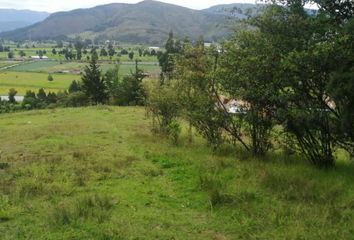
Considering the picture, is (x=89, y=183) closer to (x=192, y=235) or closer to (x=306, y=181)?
(x=192, y=235)

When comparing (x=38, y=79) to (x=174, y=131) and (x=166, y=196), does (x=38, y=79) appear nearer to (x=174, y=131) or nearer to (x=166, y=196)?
(x=174, y=131)

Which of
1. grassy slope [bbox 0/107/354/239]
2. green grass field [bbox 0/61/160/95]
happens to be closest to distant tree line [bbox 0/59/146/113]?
green grass field [bbox 0/61/160/95]

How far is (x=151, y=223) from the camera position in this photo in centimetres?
808

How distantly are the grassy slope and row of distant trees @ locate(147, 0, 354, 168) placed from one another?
33.9 inches

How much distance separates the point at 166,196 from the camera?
989 cm

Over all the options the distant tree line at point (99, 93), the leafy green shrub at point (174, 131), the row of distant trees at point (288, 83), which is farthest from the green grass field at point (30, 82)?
the row of distant trees at point (288, 83)

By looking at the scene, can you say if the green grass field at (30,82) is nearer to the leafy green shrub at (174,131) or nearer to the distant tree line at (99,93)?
the distant tree line at (99,93)

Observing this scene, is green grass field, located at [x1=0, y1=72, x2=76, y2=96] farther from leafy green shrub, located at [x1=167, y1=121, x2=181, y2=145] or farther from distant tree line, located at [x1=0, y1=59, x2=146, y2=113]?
leafy green shrub, located at [x1=167, y1=121, x2=181, y2=145]

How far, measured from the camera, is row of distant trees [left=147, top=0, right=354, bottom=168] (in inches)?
401

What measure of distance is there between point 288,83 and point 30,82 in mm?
87606

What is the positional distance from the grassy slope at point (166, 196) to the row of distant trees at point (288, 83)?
0.86 metres

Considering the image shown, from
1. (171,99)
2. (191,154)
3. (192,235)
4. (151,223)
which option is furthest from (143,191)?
(171,99)

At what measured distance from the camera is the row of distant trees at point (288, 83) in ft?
33.4

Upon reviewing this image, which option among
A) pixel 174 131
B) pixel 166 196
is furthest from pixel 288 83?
pixel 174 131
